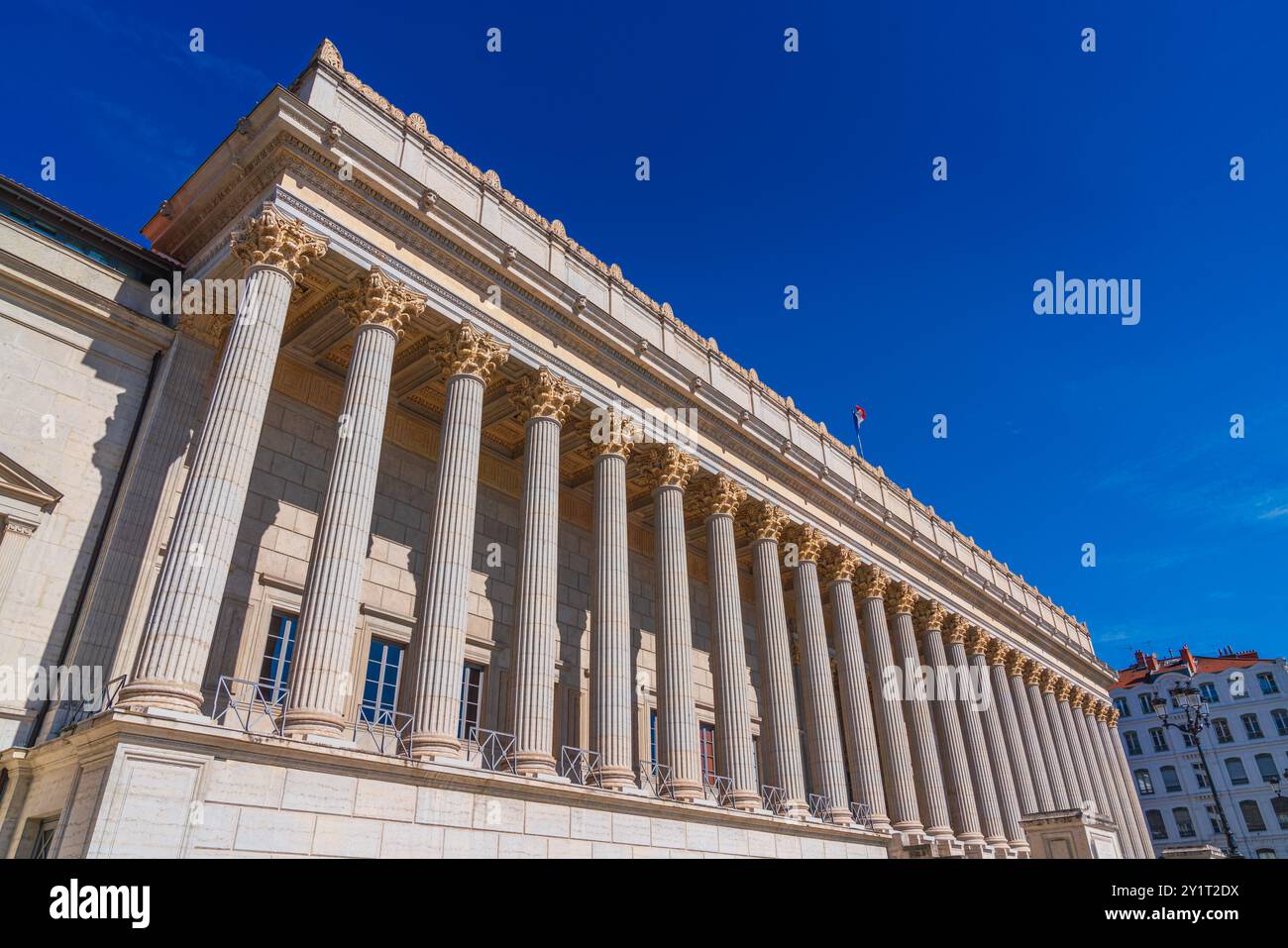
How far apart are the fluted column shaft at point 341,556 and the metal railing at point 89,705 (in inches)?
123

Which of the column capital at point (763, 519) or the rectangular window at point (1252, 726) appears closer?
the column capital at point (763, 519)

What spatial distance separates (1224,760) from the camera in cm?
6681

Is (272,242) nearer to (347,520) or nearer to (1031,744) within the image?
(347,520)

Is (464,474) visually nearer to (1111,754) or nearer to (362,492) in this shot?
(362,492)

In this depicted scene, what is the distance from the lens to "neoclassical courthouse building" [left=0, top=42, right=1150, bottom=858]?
14.4 metres

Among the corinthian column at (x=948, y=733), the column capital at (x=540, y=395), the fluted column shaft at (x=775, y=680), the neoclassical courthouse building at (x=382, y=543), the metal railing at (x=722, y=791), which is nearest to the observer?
the neoclassical courthouse building at (x=382, y=543)

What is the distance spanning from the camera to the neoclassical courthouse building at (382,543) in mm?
14391

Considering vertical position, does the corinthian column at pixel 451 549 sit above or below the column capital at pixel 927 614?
below

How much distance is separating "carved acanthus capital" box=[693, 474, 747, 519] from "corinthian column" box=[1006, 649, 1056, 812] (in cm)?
2295

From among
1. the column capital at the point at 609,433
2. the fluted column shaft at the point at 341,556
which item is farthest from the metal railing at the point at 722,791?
the fluted column shaft at the point at 341,556

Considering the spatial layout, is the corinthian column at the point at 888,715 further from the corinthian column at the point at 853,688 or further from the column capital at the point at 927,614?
the column capital at the point at 927,614

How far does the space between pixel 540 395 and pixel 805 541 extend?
12598mm
